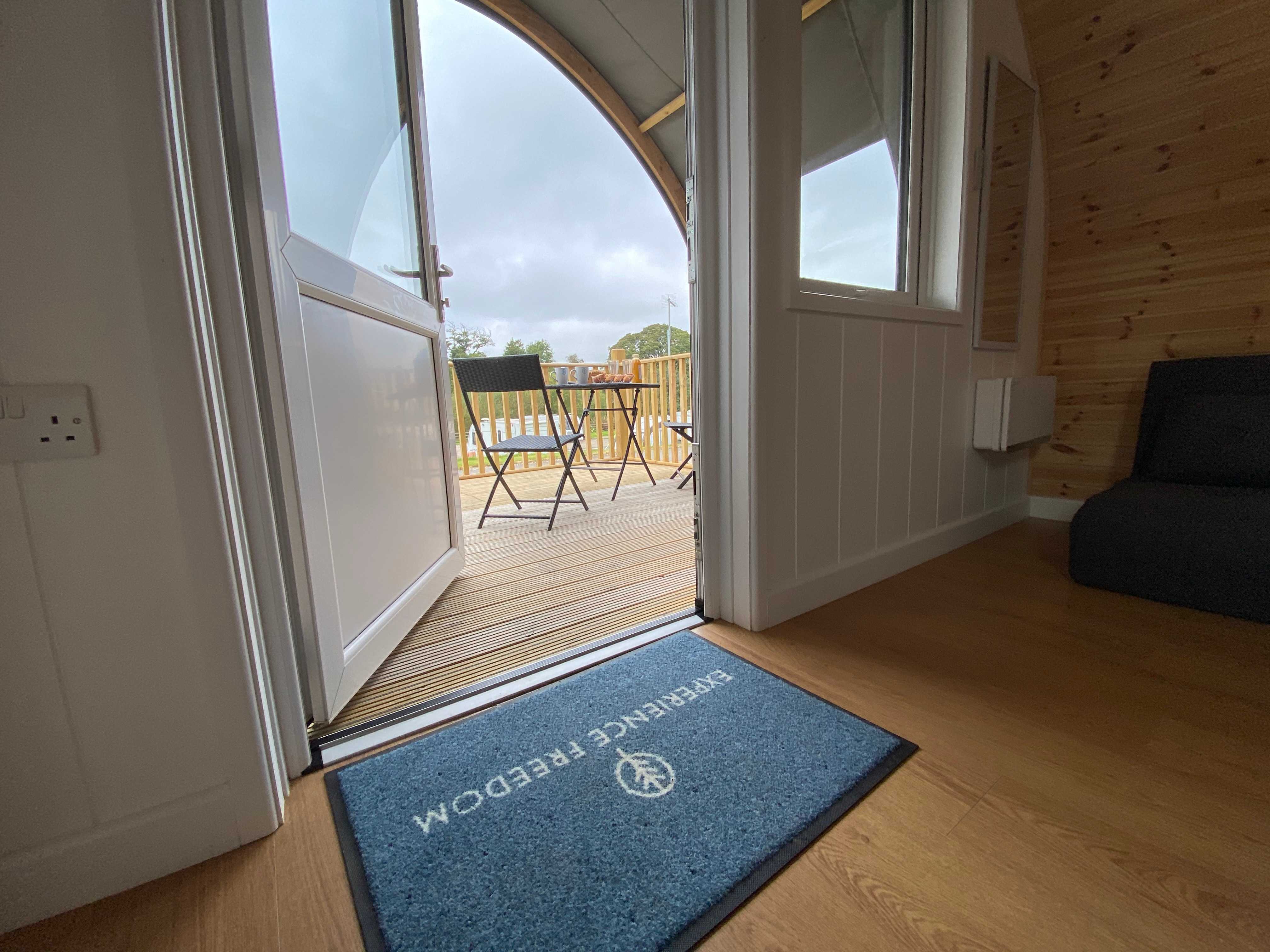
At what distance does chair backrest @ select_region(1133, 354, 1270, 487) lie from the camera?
1.68 meters

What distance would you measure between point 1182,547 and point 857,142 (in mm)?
1576

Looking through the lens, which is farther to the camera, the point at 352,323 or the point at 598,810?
the point at 352,323

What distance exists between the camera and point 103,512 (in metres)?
0.63

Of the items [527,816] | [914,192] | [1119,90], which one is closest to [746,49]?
[914,192]

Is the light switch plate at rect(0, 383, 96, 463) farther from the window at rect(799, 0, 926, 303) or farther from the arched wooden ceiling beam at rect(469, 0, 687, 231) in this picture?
the arched wooden ceiling beam at rect(469, 0, 687, 231)

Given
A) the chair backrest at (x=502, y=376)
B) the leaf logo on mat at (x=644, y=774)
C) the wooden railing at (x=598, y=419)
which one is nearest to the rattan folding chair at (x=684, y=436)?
the wooden railing at (x=598, y=419)

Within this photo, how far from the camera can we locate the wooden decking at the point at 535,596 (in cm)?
121

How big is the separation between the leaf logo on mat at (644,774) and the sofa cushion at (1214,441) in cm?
→ 221

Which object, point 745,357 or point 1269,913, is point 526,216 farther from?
point 1269,913

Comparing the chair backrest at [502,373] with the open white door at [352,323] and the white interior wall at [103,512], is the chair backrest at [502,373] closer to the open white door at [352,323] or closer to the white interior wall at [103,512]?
the open white door at [352,323]

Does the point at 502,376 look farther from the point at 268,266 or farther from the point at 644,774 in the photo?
the point at 644,774

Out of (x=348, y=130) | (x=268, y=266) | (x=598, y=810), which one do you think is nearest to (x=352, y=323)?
(x=268, y=266)

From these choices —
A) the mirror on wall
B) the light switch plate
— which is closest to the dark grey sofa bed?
the mirror on wall

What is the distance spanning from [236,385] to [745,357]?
41.7 inches
